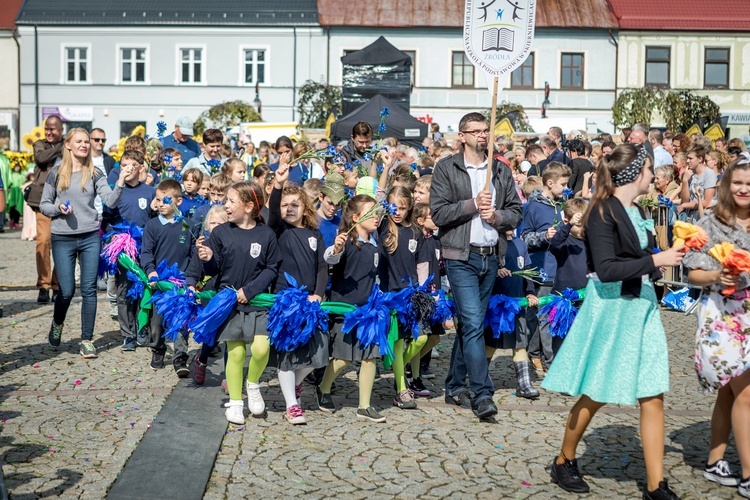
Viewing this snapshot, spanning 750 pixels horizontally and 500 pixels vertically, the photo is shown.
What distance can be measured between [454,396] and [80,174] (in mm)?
4160

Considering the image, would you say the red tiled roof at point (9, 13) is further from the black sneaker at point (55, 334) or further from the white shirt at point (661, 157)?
the black sneaker at point (55, 334)

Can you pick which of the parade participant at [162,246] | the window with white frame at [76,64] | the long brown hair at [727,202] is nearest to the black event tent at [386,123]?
the parade participant at [162,246]

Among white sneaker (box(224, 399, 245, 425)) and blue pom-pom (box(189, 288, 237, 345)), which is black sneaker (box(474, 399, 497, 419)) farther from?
blue pom-pom (box(189, 288, 237, 345))

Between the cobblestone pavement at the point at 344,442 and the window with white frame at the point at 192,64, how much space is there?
41392 mm

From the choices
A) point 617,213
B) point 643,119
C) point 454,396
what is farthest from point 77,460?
point 643,119

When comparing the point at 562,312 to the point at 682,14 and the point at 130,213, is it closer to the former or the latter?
the point at 130,213

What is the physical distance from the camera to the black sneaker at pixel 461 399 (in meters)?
7.96

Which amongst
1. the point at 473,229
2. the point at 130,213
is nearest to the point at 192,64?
the point at 130,213

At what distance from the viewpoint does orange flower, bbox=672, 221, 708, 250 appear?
5.65 m

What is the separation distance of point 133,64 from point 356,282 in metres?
44.9

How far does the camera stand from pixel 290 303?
7.31 m

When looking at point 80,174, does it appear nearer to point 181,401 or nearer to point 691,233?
point 181,401

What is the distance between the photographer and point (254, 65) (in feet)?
160

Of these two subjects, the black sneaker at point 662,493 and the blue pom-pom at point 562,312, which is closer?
the black sneaker at point 662,493
